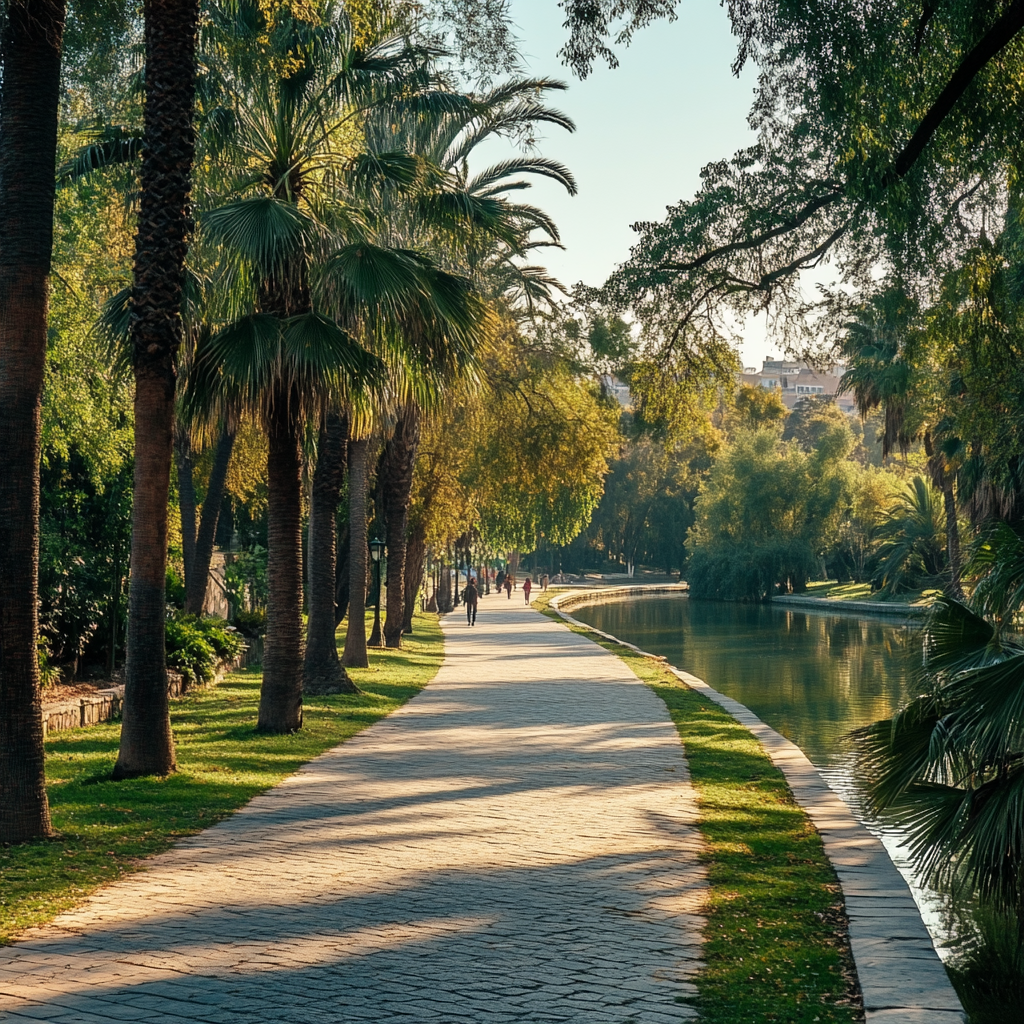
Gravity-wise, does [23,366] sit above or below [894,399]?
below

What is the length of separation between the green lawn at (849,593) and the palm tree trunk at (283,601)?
43402mm

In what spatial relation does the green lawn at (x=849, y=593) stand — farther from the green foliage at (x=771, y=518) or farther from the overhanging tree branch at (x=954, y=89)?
the overhanging tree branch at (x=954, y=89)

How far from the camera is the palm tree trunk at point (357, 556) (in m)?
22.9

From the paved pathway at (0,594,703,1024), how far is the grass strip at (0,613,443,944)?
268 millimetres

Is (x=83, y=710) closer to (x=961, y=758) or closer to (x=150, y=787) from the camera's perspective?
(x=150, y=787)

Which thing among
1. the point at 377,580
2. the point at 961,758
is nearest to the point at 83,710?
the point at 961,758

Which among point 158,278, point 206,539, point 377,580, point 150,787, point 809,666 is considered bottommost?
point 809,666

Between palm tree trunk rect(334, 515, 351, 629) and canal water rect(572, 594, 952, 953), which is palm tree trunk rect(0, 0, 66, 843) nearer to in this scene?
canal water rect(572, 594, 952, 953)

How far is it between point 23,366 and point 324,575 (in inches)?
411

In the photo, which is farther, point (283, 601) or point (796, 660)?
point (796, 660)

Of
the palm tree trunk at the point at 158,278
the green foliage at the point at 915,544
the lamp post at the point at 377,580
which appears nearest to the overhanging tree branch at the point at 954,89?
the palm tree trunk at the point at 158,278

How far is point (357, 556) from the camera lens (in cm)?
2314

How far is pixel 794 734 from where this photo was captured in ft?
59.4

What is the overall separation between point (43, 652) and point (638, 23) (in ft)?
33.6
